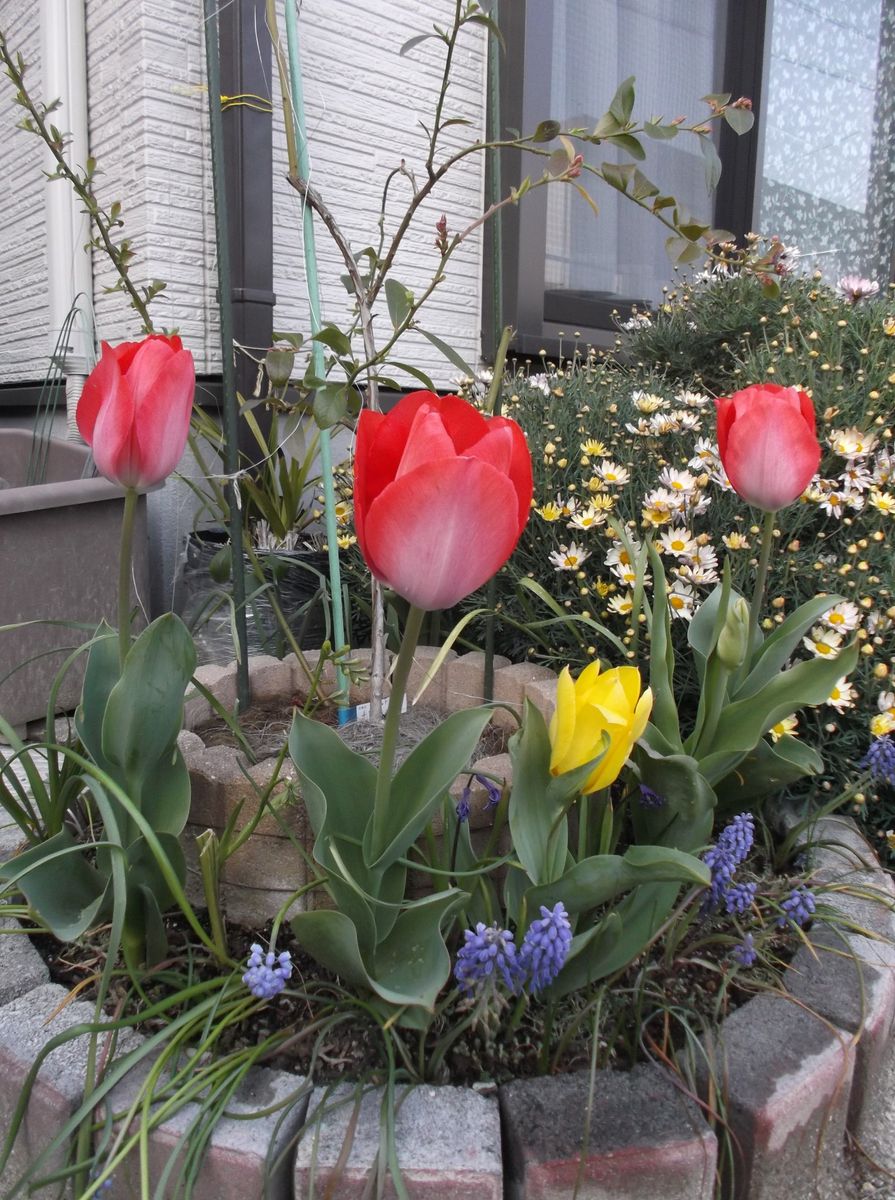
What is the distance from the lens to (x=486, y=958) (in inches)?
31.0

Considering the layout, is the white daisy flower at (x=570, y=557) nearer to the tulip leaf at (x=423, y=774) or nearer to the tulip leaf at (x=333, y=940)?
the tulip leaf at (x=423, y=774)

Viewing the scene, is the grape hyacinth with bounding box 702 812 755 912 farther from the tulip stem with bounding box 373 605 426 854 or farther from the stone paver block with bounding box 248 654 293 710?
the stone paver block with bounding box 248 654 293 710

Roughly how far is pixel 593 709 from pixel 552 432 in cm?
128

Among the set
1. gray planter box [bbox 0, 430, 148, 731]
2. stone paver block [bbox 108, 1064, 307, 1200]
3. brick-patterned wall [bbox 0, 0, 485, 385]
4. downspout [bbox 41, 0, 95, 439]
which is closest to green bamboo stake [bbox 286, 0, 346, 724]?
stone paver block [bbox 108, 1064, 307, 1200]

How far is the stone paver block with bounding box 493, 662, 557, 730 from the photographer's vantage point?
148cm

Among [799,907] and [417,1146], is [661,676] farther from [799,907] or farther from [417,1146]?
[417,1146]

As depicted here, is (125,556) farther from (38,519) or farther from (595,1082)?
(38,519)

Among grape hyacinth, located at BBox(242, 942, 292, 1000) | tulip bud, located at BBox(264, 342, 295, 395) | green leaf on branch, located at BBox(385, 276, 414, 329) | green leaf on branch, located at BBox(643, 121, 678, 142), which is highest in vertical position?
green leaf on branch, located at BBox(643, 121, 678, 142)

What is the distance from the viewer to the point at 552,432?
6.49ft

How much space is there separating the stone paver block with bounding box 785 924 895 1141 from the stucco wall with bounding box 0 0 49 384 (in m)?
3.76

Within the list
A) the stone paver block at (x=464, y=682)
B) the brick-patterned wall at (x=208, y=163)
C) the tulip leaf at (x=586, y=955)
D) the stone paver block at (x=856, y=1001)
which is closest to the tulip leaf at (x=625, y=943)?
the tulip leaf at (x=586, y=955)

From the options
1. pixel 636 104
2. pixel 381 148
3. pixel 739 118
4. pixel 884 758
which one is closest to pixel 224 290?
pixel 739 118

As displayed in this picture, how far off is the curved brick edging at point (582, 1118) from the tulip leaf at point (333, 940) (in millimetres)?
107

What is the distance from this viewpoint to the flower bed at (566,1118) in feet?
2.46
